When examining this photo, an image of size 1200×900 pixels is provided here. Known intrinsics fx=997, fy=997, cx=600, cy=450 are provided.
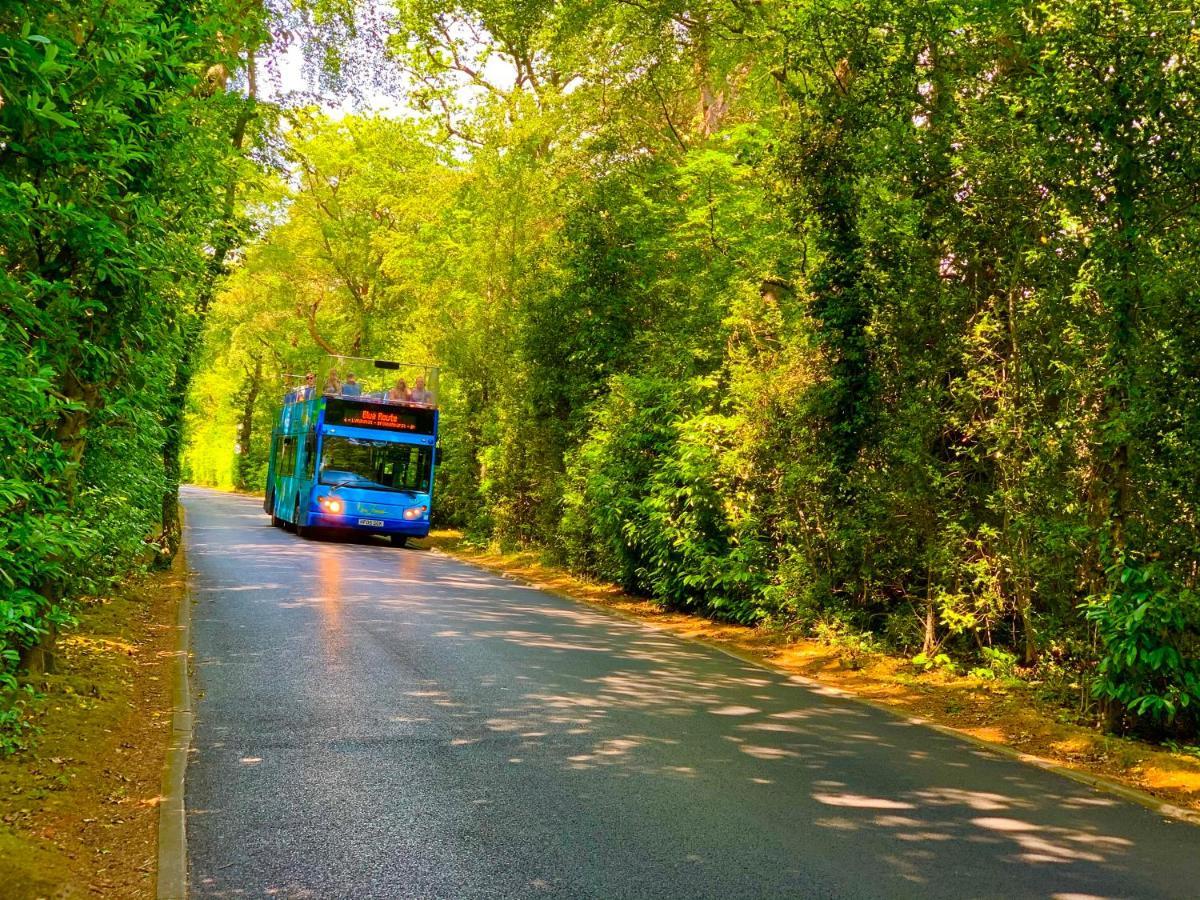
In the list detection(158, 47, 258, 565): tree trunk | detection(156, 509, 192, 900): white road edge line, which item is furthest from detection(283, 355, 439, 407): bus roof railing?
detection(156, 509, 192, 900): white road edge line

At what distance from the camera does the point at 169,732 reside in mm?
7430

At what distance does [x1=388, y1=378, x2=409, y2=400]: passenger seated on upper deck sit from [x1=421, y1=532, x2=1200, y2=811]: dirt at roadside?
12.7m

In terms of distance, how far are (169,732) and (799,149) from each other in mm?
9858

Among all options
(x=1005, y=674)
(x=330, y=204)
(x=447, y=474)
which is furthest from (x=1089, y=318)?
(x=330, y=204)

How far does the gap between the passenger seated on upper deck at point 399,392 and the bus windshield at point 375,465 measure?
49.4 inches

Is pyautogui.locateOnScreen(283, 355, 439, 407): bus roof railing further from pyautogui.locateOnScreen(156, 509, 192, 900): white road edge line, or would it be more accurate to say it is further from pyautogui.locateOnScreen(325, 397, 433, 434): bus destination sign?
pyautogui.locateOnScreen(156, 509, 192, 900): white road edge line

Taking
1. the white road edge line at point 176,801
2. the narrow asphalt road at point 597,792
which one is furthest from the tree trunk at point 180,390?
the white road edge line at point 176,801

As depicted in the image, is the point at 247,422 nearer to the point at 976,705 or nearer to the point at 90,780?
the point at 976,705

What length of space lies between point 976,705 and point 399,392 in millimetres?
19928

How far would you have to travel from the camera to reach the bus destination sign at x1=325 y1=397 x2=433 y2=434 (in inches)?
1025

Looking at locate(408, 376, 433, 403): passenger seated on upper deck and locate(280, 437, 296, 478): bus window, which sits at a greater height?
locate(408, 376, 433, 403): passenger seated on upper deck

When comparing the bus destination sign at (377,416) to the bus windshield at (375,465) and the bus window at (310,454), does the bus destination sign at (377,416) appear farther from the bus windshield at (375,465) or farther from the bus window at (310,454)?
the bus window at (310,454)

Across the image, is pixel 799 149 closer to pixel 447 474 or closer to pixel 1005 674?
pixel 1005 674

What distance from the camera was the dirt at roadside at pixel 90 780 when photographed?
4.72 meters
